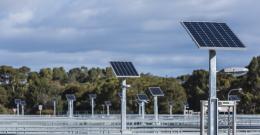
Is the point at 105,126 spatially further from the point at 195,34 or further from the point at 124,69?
the point at 195,34

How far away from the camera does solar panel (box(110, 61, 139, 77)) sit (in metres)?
35.7

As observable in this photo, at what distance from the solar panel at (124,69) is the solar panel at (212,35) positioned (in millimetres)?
12675

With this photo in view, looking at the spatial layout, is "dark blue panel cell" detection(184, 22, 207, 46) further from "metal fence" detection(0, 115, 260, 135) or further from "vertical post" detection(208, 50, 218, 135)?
"metal fence" detection(0, 115, 260, 135)

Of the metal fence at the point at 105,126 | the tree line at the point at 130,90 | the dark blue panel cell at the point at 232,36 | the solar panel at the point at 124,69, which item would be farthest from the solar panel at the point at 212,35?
the tree line at the point at 130,90

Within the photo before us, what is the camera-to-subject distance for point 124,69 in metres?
36.4

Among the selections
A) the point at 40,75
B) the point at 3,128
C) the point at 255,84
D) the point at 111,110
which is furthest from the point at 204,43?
the point at 40,75

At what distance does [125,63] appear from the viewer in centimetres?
3791

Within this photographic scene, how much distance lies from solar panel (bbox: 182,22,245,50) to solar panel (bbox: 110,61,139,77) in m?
12.7

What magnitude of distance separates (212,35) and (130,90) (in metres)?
96.6

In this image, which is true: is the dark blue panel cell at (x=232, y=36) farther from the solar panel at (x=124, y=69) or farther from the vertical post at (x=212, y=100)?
the solar panel at (x=124, y=69)

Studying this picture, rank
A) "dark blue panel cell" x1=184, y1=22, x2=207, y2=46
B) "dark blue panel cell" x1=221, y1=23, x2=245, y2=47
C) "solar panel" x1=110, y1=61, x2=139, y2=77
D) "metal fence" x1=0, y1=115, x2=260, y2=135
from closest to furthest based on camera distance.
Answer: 1. "dark blue panel cell" x1=184, y1=22, x2=207, y2=46
2. "dark blue panel cell" x1=221, y1=23, x2=245, y2=47
3. "solar panel" x1=110, y1=61, x2=139, y2=77
4. "metal fence" x1=0, y1=115, x2=260, y2=135

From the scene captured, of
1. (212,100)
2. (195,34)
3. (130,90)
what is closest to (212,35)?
(195,34)

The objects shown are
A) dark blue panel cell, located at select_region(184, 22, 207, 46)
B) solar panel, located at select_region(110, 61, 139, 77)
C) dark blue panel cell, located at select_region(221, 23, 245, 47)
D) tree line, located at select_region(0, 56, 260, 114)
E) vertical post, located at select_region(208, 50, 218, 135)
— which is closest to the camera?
vertical post, located at select_region(208, 50, 218, 135)

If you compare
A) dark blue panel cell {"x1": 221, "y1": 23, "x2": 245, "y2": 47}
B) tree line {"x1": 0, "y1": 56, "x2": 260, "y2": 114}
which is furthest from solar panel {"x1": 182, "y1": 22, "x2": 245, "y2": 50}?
tree line {"x1": 0, "y1": 56, "x2": 260, "y2": 114}
